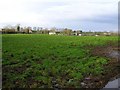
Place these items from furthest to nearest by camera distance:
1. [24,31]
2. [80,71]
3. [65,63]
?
[24,31]
[65,63]
[80,71]

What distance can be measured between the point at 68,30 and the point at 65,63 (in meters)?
126

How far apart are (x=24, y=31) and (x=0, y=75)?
109 m

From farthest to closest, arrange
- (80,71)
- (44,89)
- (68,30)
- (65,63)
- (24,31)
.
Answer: (68,30) < (24,31) < (65,63) < (80,71) < (44,89)

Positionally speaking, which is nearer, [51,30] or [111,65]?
[111,65]

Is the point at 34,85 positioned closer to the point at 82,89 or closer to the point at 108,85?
the point at 82,89

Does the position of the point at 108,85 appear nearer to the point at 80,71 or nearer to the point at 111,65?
the point at 80,71

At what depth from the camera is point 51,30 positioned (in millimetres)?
153875

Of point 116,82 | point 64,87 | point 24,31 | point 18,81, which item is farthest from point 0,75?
point 24,31

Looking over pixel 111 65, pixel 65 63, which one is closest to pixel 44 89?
pixel 65 63

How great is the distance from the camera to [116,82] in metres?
16.5

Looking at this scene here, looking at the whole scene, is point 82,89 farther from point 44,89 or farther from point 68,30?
point 68,30

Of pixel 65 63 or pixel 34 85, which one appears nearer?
pixel 34 85

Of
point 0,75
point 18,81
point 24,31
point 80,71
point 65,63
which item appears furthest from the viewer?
point 24,31

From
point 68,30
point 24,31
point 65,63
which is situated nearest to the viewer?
point 65,63
